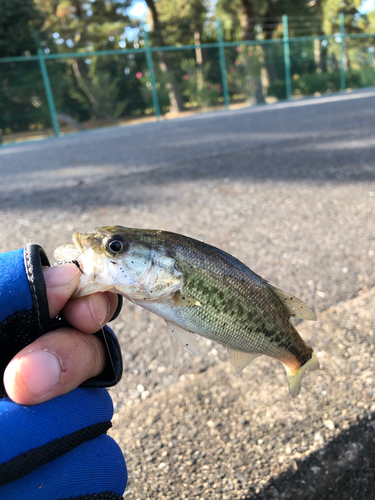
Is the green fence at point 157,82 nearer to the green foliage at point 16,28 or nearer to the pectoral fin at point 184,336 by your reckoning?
the green foliage at point 16,28

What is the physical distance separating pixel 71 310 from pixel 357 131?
611 cm

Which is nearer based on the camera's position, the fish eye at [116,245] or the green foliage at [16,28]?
the fish eye at [116,245]

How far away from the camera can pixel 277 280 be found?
246 centimetres

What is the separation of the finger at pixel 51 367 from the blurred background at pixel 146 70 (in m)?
13.2

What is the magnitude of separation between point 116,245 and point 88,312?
0.20 metres

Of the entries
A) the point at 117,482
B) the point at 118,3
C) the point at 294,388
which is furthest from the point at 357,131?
the point at 118,3

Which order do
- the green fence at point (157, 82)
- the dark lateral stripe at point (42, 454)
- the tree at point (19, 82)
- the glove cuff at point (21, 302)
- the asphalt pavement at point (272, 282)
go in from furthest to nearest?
the green fence at point (157, 82)
the tree at point (19, 82)
the asphalt pavement at point (272, 282)
the glove cuff at point (21, 302)
the dark lateral stripe at point (42, 454)

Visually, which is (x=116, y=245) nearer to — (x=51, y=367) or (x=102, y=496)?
(x=51, y=367)

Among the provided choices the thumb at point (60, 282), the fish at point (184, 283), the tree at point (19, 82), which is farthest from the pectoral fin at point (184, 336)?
the tree at point (19, 82)

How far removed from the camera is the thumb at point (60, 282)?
44.0 inches

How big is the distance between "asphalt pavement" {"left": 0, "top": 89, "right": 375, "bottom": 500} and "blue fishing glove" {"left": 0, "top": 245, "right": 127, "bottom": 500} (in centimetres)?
18

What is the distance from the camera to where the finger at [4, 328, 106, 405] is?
1004 mm

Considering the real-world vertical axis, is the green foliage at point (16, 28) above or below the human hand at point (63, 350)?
above

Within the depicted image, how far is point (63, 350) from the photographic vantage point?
1.09 m
